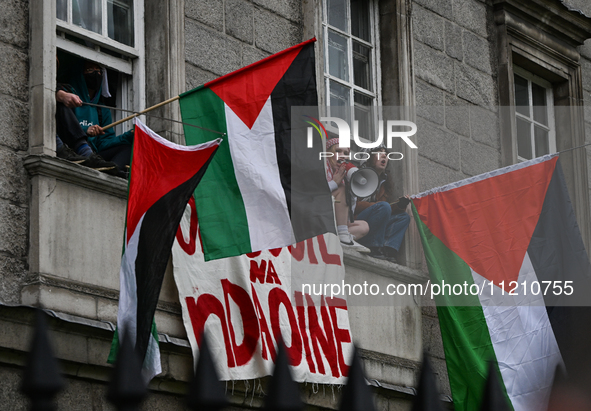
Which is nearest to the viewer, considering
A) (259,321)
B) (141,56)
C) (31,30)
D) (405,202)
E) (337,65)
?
(31,30)

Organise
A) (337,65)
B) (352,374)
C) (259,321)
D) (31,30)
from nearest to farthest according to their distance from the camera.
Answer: (352,374) → (31,30) → (259,321) → (337,65)

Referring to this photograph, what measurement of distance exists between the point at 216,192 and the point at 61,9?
1.99 m

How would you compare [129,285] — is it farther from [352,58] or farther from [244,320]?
[352,58]

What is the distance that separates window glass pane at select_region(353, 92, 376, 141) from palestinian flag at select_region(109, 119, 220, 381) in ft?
13.6

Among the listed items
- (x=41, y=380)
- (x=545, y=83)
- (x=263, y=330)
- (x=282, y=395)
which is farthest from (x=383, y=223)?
(x=41, y=380)

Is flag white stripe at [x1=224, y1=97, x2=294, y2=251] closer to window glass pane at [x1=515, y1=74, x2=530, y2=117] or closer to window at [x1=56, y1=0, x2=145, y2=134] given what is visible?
window at [x1=56, y1=0, x2=145, y2=134]

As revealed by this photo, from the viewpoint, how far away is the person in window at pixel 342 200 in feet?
29.9

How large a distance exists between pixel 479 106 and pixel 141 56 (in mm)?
4666

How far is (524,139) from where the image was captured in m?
12.5

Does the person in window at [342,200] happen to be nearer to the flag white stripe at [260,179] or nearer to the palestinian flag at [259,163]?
the palestinian flag at [259,163]

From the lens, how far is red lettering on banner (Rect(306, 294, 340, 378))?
26.1 ft

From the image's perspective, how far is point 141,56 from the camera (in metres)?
8.10

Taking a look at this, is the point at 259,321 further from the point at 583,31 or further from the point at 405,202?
the point at 583,31

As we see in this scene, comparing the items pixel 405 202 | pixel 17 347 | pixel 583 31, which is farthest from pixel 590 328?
pixel 583 31
